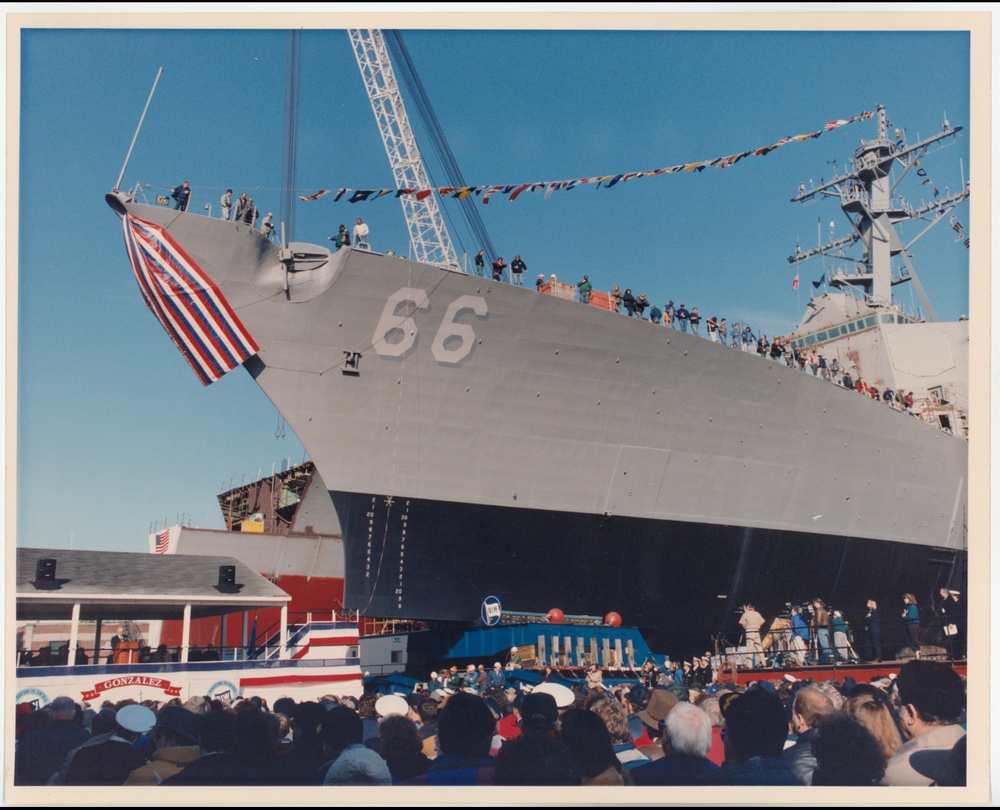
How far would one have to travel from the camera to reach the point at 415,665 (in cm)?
1658

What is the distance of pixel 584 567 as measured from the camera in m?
16.2

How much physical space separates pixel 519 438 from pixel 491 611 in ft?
9.53

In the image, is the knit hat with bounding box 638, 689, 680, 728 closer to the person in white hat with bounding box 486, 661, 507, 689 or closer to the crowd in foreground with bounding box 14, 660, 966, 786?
the crowd in foreground with bounding box 14, 660, 966, 786

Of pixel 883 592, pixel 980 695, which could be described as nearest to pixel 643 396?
pixel 980 695

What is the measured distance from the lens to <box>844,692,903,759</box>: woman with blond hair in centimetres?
594

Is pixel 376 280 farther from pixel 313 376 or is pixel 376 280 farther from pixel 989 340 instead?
pixel 989 340

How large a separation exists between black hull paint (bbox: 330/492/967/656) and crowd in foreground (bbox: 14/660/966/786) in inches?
230

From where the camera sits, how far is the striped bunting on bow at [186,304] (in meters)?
13.5

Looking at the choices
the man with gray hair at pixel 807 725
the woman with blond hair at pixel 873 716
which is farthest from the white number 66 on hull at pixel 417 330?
the woman with blond hair at pixel 873 716

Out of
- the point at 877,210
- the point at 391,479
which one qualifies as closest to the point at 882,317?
the point at 877,210

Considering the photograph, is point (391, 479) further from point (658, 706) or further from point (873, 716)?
point (873, 716)

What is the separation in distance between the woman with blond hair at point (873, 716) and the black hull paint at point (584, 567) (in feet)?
23.3

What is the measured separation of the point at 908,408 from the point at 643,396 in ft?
35.1

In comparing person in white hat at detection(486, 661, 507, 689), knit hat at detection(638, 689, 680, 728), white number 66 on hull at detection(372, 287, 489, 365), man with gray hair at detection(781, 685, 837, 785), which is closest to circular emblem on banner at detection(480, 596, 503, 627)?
person in white hat at detection(486, 661, 507, 689)
